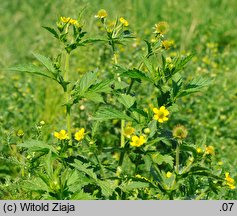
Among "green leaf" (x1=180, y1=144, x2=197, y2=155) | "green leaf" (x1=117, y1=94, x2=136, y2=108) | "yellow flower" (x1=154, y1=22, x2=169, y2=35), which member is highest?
"yellow flower" (x1=154, y1=22, x2=169, y2=35)

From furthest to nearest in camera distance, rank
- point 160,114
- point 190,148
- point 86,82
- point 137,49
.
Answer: point 137,49, point 86,82, point 160,114, point 190,148

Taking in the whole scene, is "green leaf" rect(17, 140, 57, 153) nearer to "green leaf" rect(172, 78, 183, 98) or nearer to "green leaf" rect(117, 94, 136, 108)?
"green leaf" rect(117, 94, 136, 108)

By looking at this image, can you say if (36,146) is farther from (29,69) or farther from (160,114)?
(160,114)

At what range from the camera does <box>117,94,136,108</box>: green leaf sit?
246 cm

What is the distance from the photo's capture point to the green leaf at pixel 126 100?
2.46 meters

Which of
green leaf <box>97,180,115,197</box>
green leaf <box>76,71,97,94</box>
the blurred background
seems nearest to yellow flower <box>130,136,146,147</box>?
green leaf <box>97,180,115,197</box>

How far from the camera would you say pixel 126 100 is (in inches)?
97.5

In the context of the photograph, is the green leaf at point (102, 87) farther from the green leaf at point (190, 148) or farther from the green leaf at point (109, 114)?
the green leaf at point (190, 148)

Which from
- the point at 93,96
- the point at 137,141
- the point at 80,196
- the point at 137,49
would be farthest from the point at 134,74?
the point at 137,49

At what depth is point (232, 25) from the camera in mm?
5152

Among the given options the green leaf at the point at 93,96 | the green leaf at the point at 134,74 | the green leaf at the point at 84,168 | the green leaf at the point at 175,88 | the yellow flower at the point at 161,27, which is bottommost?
the green leaf at the point at 84,168

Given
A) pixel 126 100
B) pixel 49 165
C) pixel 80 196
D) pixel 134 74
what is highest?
pixel 134 74

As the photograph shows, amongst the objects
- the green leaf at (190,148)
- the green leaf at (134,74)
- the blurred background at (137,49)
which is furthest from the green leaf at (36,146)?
the green leaf at (190,148)
